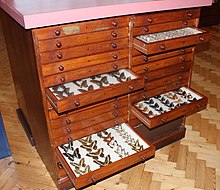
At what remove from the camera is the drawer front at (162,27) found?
156 centimetres

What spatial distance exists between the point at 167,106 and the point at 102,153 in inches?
22.1

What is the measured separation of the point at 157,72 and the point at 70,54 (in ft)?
2.15

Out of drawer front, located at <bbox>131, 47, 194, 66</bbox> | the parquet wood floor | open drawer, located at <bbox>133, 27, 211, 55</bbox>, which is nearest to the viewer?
open drawer, located at <bbox>133, 27, 211, 55</bbox>

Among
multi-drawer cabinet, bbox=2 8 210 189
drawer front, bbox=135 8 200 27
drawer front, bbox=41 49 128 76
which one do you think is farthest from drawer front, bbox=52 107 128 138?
drawer front, bbox=135 8 200 27

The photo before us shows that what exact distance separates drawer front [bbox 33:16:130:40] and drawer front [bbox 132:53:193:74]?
32cm

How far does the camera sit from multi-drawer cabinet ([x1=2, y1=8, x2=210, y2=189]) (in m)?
1.37

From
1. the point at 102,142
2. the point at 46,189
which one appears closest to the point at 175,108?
the point at 102,142

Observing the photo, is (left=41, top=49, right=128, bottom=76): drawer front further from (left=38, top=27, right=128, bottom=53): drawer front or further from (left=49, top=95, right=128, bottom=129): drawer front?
(left=49, top=95, right=128, bottom=129): drawer front

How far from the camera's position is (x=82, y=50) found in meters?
1.42

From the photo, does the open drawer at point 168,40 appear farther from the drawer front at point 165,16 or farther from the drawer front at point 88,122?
the drawer front at point 88,122

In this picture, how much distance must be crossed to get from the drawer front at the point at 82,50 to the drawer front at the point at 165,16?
0.13m

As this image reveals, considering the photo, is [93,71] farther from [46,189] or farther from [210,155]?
[210,155]

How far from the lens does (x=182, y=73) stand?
194 centimetres

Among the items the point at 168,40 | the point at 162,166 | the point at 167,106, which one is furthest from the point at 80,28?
the point at 162,166
